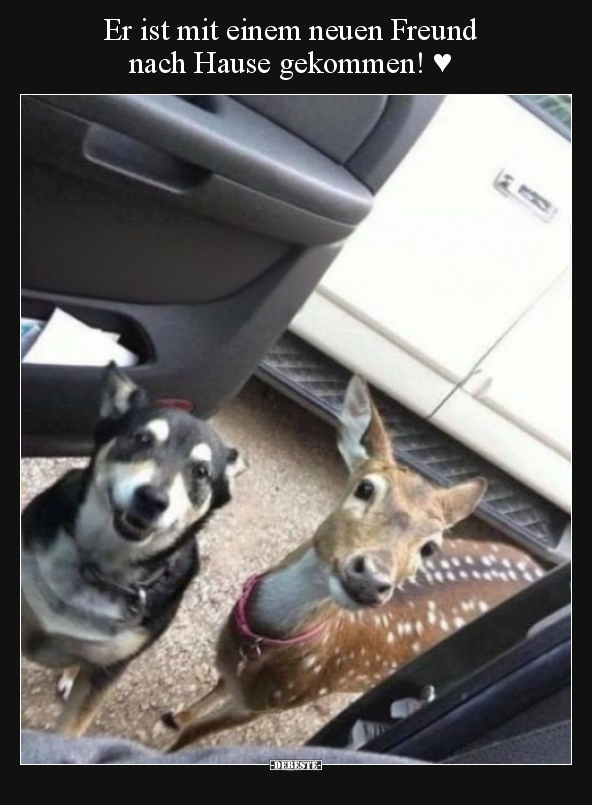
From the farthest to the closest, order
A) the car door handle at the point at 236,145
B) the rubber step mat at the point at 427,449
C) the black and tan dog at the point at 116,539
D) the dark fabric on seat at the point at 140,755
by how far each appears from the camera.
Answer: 1. the rubber step mat at the point at 427,449
2. the black and tan dog at the point at 116,539
3. the car door handle at the point at 236,145
4. the dark fabric on seat at the point at 140,755

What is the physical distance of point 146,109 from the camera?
0.68 metres

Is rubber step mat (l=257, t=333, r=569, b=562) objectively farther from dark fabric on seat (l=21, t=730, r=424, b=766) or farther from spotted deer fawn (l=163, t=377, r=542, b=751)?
dark fabric on seat (l=21, t=730, r=424, b=766)

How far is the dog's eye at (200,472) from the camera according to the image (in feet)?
2.59

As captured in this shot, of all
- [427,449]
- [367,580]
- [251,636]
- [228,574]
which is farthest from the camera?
[427,449]

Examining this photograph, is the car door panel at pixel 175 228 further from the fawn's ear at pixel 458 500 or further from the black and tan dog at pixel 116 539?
the fawn's ear at pixel 458 500

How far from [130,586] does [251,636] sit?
0.59 feet

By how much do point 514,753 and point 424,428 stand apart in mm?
801

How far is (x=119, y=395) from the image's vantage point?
2.65 feet

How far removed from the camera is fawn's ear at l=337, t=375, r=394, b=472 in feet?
2.97

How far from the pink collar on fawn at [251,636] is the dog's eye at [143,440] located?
0.27 m

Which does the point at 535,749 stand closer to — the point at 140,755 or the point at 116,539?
the point at 140,755
